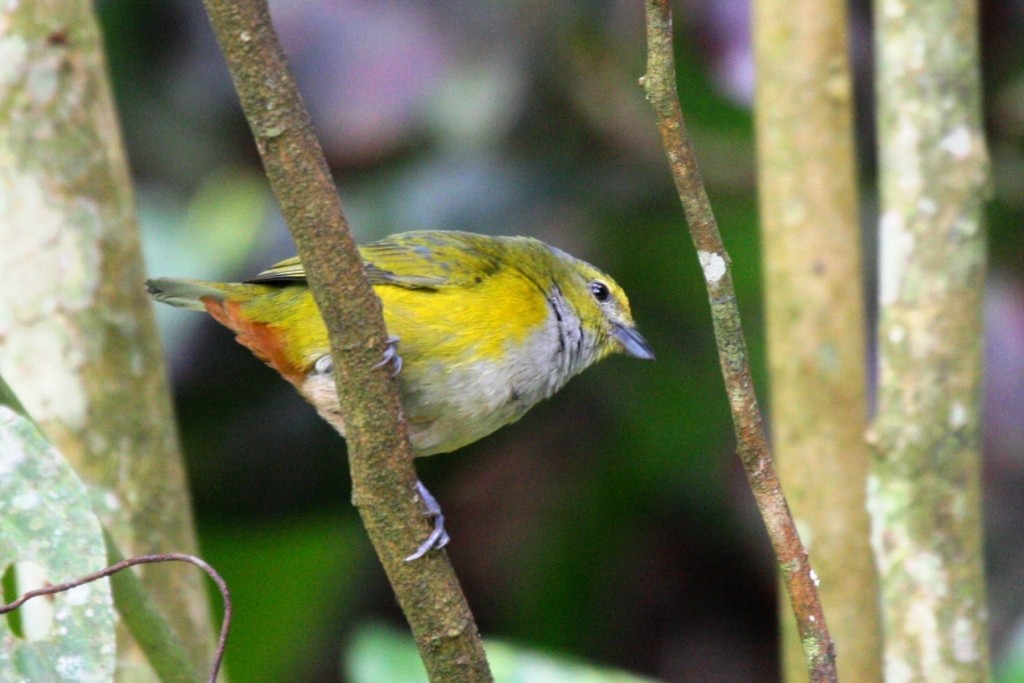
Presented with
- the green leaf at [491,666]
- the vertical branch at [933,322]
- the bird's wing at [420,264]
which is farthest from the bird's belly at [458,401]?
the vertical branch at [933,322]

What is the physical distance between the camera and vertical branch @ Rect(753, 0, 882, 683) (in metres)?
3.10

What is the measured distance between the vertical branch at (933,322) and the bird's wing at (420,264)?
97 cm

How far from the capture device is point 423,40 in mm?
4520

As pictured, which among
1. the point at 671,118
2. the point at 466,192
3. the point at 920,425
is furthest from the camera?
the point at 466,192

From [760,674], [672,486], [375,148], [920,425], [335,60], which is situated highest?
[335,60]

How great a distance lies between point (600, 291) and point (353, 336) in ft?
5.36

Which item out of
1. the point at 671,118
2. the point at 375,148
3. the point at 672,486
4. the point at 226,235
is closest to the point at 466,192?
the point at 375,148

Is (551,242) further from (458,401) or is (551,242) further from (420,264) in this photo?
(458,401)

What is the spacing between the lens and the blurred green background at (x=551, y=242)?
4.51m

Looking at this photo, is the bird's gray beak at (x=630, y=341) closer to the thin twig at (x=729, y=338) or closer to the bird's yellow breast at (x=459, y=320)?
the bird's yellow breast at (x=459, y=320)

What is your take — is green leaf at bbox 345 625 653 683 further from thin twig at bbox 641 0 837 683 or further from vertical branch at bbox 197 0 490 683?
thin twig at bbox 641 0 837 683

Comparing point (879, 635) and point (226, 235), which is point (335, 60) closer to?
point (226, 235)

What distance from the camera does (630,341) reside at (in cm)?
344

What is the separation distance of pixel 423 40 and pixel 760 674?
280cm
